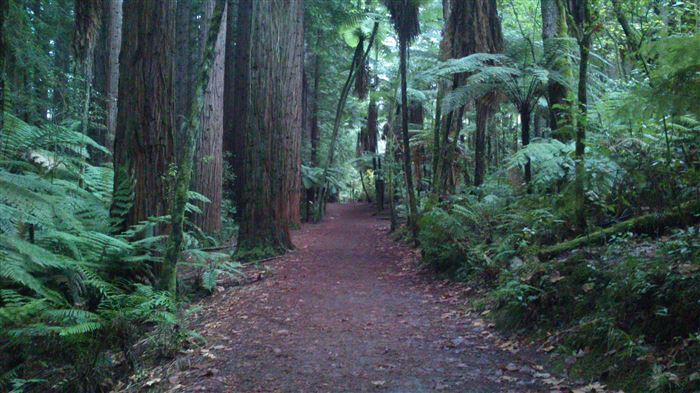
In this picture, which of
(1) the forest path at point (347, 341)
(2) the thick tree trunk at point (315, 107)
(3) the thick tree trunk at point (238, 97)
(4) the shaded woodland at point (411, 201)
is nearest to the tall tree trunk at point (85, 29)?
(4) the shaded woodland at point (411, 201)

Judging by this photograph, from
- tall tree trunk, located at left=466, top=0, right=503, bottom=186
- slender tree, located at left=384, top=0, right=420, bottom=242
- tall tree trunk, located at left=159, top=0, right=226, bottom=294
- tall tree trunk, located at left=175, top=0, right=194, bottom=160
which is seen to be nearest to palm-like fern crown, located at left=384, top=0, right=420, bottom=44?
slender tree, located at left=384, top=0, right=420, bottom=242

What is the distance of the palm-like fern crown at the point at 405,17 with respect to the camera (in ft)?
33.8

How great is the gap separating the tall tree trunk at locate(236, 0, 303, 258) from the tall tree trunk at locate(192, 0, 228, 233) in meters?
1.84

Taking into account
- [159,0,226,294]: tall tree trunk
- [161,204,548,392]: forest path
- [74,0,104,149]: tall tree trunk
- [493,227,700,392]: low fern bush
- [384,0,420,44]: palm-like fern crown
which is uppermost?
[384,0,420,44]: palm-like fern crown

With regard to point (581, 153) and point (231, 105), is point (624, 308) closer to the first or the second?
point (581, 153)

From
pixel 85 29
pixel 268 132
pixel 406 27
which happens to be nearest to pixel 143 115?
pixel 85 29

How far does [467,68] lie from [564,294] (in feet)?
14.5

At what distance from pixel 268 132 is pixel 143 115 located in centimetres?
344

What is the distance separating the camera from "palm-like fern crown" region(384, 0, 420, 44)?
10289mm

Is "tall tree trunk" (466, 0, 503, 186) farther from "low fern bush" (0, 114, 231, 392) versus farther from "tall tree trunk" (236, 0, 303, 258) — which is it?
"low fern bush" (0, 114, 231, 392)

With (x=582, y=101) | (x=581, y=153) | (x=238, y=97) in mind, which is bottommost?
(x=581, y=153)

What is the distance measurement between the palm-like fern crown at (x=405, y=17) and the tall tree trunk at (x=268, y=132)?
209 centimetres

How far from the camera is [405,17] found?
10305mm

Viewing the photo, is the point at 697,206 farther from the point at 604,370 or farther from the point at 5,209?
the point at 5,209
